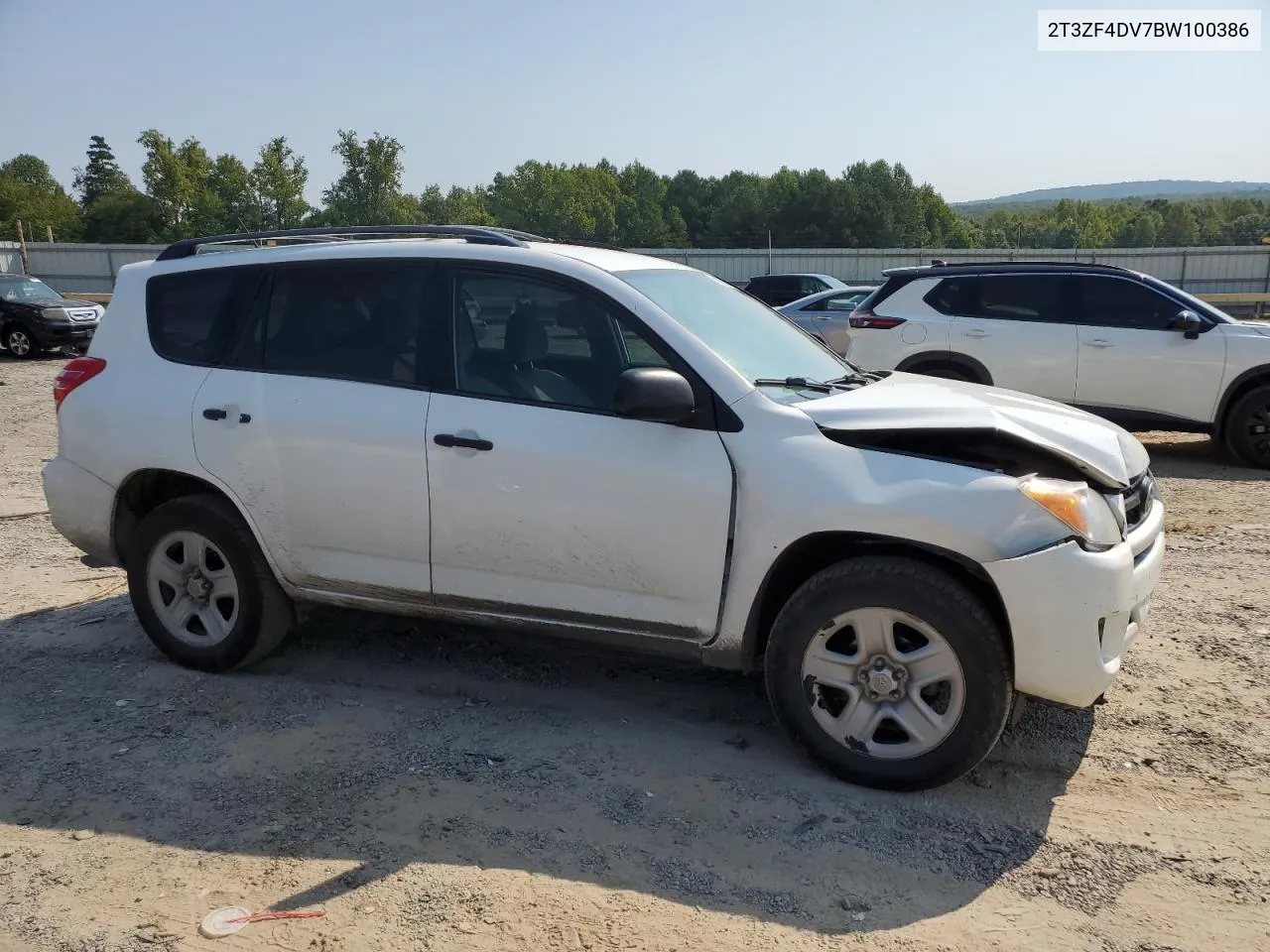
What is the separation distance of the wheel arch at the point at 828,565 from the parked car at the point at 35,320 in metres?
20.0

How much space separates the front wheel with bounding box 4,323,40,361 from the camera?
19875mm

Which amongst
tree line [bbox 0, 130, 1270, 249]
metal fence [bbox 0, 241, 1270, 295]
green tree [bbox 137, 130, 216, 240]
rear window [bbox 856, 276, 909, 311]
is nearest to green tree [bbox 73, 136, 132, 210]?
tree line [bbox 0, 130, 1270, 249]

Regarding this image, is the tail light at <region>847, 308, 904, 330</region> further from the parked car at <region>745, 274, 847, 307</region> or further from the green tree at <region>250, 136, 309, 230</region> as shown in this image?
the green tree at <region>250, 136, 309, 230</region>

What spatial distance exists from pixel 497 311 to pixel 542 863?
7.12ft

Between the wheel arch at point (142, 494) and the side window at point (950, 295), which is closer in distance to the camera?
the wheel arch at point (142, 494)

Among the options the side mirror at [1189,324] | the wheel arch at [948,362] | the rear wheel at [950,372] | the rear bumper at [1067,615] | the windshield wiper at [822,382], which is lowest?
the rear bumper at [1067,615]

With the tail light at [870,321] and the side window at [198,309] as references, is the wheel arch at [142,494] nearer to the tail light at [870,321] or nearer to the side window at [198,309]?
the side window at [198,309]

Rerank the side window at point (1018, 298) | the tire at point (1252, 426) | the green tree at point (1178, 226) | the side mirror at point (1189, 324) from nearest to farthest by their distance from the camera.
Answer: the tire at point (1252, 426)
the side mirror at point (1189, 324)
the side window at point (1018, 298)
the green tree at point (1178, 226)

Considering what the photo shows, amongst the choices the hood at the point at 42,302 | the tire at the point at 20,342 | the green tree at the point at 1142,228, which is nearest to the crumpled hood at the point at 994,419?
the hood at the point at 42,302

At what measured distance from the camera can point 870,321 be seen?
402 inches

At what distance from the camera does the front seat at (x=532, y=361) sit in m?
3.93

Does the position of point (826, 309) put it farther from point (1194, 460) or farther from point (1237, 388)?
→ point (1237, 388)

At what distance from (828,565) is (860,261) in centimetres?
4130

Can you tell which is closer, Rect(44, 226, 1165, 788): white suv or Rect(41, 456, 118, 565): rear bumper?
Rect(44, 226, 1165, 788): white suv
